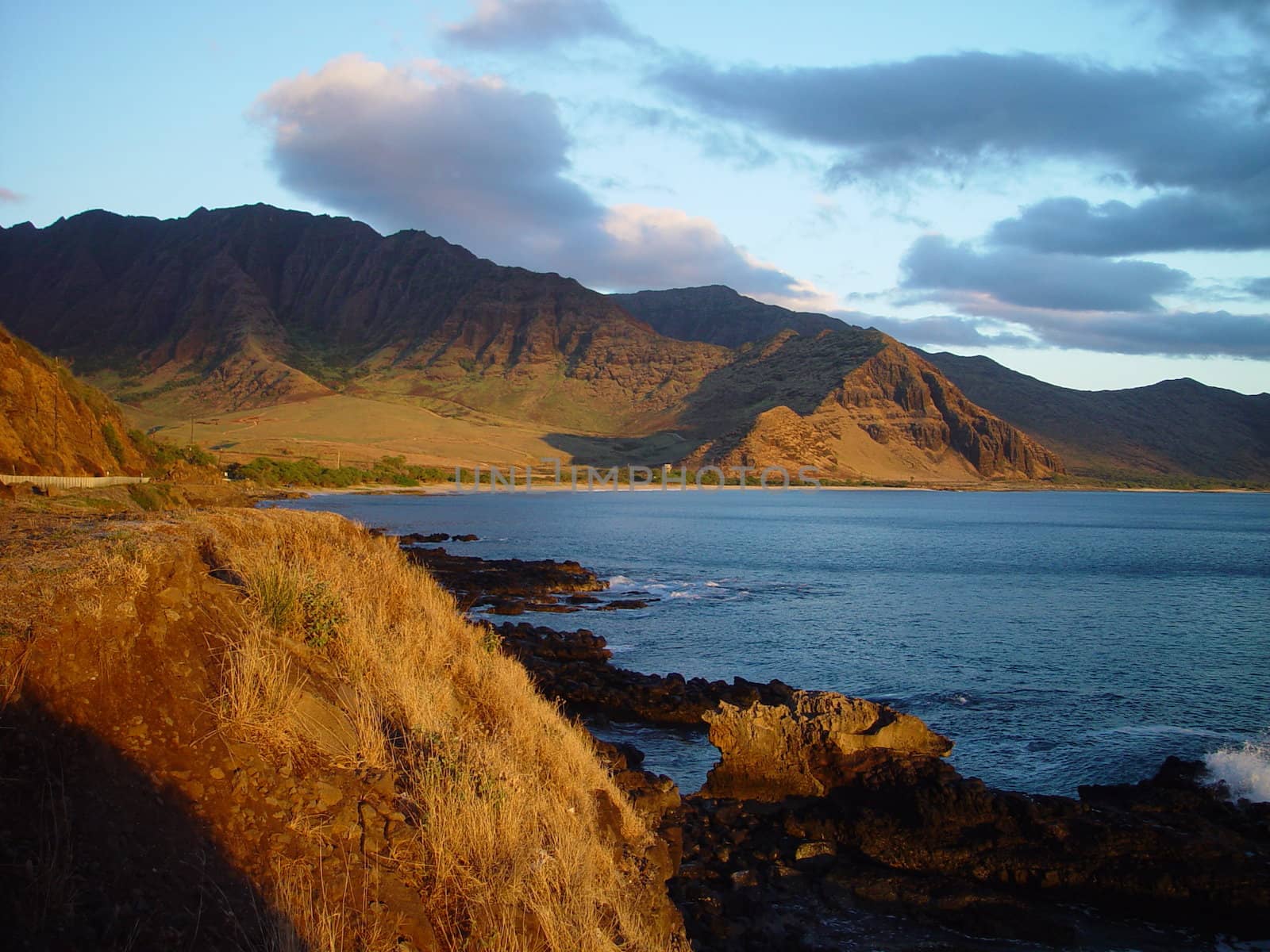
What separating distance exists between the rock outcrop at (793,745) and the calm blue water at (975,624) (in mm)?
1106

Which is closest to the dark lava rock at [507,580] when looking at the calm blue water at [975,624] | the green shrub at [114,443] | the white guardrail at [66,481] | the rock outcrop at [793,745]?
the calm blue water at [975,624]

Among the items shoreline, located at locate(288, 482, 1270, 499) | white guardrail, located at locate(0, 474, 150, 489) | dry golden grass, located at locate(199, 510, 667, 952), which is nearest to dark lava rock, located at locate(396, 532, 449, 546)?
white guardrail, located at locate(0, 474, 150, 489)

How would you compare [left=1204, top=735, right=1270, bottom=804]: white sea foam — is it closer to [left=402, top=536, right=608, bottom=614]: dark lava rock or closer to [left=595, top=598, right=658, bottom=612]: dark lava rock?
[left=595, top=598, right=658, bottom=612]: dark lava rock

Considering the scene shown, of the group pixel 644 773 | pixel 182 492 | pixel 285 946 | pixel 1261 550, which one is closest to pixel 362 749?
pixel 285 946

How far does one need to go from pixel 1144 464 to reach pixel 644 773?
20439 centimetres

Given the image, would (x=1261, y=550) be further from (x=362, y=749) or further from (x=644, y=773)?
(x=362, y=749)

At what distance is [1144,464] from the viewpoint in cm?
18912

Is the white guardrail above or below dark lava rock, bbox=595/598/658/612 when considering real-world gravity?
above

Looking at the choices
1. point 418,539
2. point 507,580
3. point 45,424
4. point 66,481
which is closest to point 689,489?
point 418,539

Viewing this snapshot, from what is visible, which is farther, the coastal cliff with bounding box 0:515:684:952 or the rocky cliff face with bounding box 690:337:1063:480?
the rocky cliff face with bounding box 690:337:1063:480

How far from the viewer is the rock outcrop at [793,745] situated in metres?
12.0

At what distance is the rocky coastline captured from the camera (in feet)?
29.4

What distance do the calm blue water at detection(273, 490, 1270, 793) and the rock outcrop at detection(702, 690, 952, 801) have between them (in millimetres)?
1106

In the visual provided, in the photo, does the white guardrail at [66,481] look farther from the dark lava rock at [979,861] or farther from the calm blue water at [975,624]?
the dark lava rock at [979,861]
